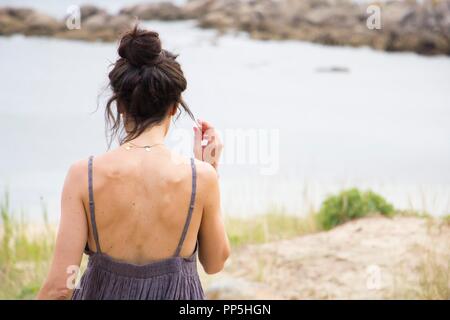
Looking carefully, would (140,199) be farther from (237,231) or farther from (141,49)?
(237,231)

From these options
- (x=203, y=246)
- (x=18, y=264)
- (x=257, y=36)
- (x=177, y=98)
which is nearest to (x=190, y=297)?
(x=203, y=246)

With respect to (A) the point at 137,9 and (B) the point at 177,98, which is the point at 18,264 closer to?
(B) the point at 177,98

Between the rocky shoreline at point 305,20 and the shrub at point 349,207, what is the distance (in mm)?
8032

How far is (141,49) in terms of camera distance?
87.5 inches

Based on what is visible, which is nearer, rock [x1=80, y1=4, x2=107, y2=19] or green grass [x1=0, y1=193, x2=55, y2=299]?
green grass [x1=0, y1=193, x2=55, y2=299]

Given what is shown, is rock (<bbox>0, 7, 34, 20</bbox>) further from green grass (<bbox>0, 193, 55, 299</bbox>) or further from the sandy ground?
the sandy ground

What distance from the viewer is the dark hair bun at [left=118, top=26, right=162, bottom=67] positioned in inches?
87.6

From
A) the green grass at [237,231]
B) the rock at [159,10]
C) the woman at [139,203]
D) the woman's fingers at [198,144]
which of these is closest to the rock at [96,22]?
the rock at [159,10]

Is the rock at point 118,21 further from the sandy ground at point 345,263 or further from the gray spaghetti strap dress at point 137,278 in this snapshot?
the gray spaghetti strap dress at point 137,278

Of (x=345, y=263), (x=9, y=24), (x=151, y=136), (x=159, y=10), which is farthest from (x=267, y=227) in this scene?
(x=159, y=10)

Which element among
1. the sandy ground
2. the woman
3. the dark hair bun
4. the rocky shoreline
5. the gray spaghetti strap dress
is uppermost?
the dark hair bun

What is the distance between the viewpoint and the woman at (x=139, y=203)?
216 centimetres

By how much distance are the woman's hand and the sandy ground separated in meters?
3.22

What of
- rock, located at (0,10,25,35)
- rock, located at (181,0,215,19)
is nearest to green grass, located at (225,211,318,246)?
rock, located at (0,10,25,35)
